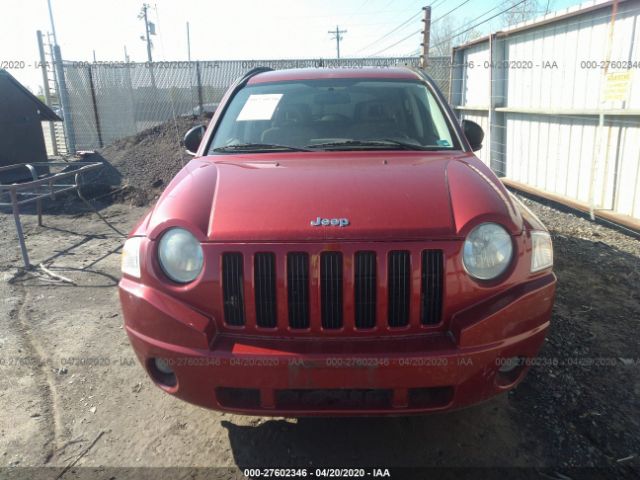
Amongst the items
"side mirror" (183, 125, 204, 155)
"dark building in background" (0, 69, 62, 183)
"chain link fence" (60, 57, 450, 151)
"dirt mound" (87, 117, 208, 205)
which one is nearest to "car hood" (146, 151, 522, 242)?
"side mirror" (183, 125, 204, 155)

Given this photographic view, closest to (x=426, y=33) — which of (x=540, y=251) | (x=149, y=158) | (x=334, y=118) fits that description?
(x=149, y=158)

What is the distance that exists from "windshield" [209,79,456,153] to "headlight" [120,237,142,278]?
110 centimetres

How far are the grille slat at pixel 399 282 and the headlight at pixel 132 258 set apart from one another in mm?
1180

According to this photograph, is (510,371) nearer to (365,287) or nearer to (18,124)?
(365,287)

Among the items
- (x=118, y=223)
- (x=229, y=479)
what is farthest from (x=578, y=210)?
(x=118, y=223)

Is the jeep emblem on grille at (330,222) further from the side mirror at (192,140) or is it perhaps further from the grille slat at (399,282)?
the side mirror at (192,140)

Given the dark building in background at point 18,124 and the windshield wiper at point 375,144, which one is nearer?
the windshield wiper at point 375,144

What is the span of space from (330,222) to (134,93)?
14.6m

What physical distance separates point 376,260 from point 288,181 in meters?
0.71

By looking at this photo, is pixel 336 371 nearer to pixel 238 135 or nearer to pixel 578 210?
pixel 238 135

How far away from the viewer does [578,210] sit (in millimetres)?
6707

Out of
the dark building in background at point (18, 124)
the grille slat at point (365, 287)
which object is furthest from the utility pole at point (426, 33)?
the grille slat at point (365, 287)

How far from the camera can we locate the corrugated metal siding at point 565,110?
5695 millimetres

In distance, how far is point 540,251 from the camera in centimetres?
233
